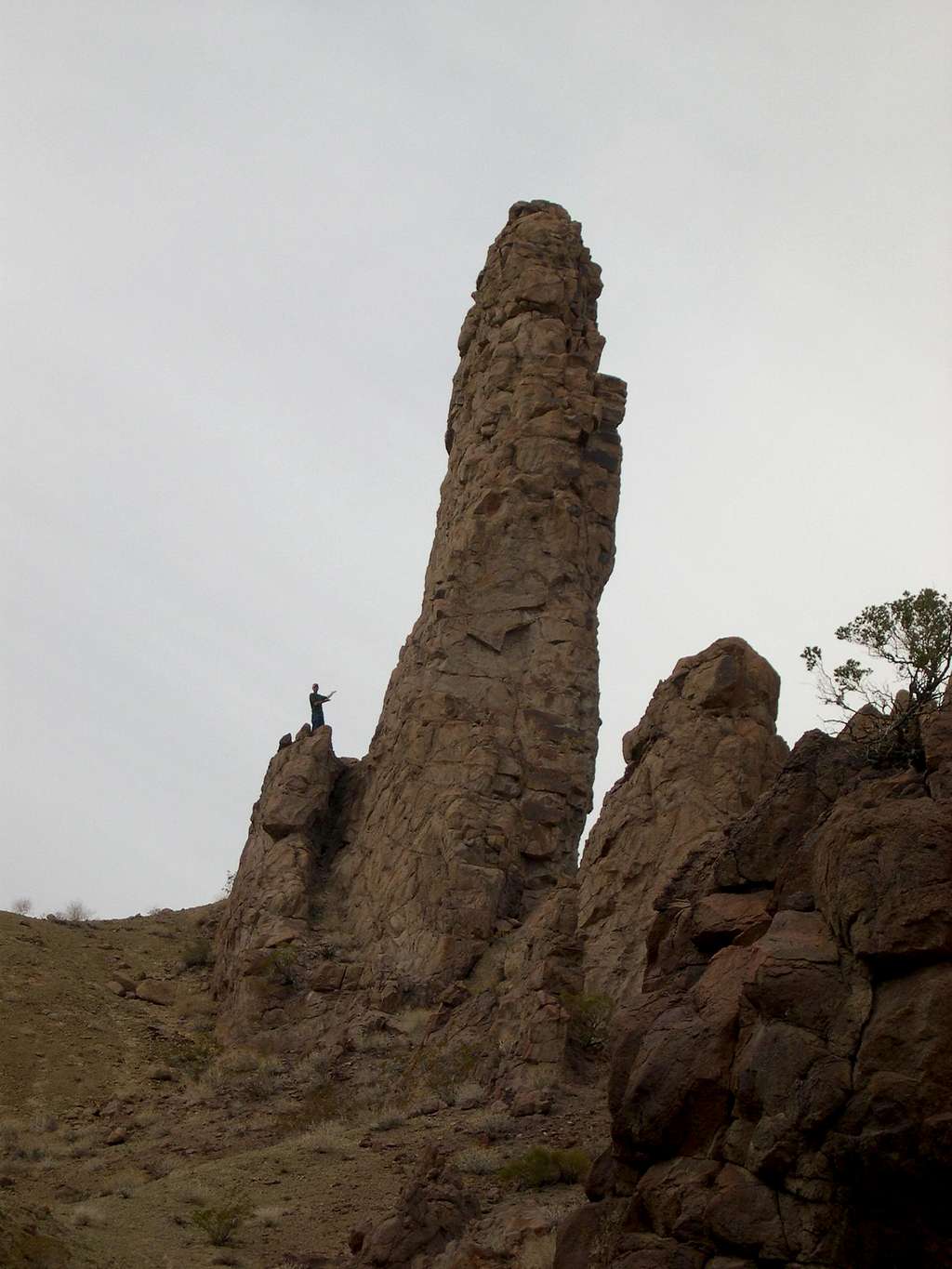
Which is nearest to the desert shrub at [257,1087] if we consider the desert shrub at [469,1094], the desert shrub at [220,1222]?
the desert shrub at [469,1094]

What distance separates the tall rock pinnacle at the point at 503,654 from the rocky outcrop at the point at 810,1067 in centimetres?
1581

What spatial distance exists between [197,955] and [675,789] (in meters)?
16.0

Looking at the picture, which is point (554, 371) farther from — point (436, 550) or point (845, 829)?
point (845, 829)

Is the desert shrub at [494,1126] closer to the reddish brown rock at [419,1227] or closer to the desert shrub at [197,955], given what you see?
the reddish brown rock at [419,1227]

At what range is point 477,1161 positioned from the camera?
19703mm

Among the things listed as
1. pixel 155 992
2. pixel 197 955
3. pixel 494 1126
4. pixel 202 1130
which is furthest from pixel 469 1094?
pixel 197 955

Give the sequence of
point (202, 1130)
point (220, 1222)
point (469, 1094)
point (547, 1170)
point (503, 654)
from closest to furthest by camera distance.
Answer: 1. point (547, 1170)
2. point (220, 1222)
3. point (469, 1094)
4. point (202, 1130)
5. point (503, 654)

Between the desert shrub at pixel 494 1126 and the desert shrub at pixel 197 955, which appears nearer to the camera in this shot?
the desert shrub at pixel 494 1126

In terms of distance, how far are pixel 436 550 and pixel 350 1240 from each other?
72.3 ft

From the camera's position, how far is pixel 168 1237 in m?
19.4

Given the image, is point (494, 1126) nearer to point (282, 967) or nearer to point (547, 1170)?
point (547, 1170)

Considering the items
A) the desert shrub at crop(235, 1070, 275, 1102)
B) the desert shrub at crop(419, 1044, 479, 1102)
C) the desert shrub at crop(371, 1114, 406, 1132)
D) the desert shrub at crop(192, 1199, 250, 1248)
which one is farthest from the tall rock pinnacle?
the desert shrub at crop(192, 1199, 250, 1248)

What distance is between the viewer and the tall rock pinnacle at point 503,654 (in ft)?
104

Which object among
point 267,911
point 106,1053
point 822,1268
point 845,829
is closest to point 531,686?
point 267,911
